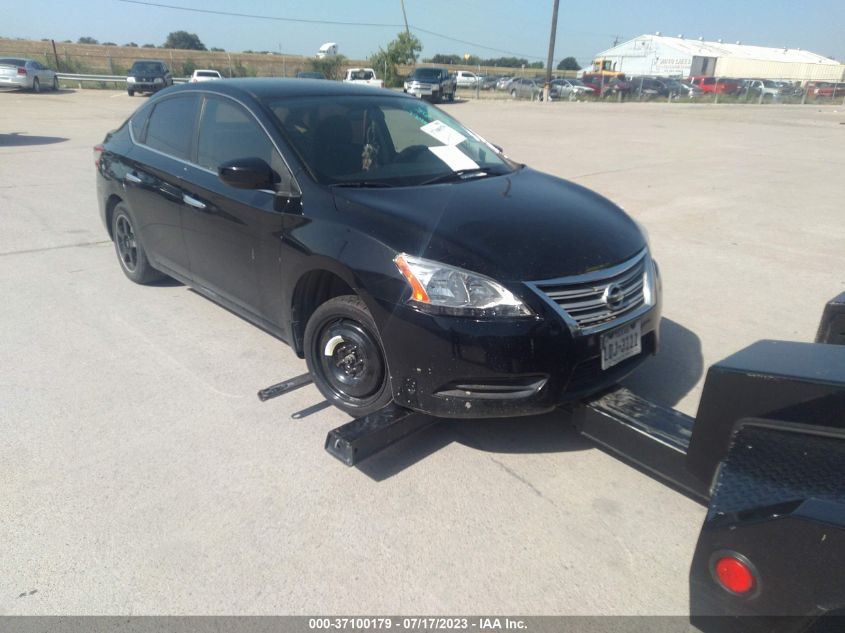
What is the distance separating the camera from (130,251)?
5.47 meters

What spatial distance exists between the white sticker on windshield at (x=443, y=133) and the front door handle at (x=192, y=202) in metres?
1.55

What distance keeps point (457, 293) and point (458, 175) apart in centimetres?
131

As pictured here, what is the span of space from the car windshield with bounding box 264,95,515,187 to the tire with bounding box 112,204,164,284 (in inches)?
83.0

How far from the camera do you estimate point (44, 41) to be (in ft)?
220

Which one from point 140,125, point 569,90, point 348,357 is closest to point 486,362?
point 348,357

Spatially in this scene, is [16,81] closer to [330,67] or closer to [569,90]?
[330,67]

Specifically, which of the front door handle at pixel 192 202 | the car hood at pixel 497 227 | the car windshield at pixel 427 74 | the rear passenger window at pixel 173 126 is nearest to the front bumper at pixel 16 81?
the car windshield at pixel 427 74

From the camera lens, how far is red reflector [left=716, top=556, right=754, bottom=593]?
170 centimetres

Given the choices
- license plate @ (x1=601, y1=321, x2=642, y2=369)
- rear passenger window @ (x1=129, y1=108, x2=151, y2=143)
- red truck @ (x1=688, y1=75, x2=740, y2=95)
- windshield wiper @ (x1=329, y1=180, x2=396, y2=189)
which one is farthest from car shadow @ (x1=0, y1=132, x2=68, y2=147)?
red truck @ (x1=688, y1=75, x2=740, y2=95)

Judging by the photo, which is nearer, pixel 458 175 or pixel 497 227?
pixel 497 227

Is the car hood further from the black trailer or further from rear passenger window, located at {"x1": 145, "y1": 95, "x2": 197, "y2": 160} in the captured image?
rear passenger window, located at {"x1": 145, "y1": 95, "x2": 197, "y2": 160}

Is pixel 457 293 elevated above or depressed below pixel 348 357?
above

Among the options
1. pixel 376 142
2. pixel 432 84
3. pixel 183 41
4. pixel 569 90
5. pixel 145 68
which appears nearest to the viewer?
pixel 376 142

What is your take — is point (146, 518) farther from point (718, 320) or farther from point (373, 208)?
point (718, 320)
